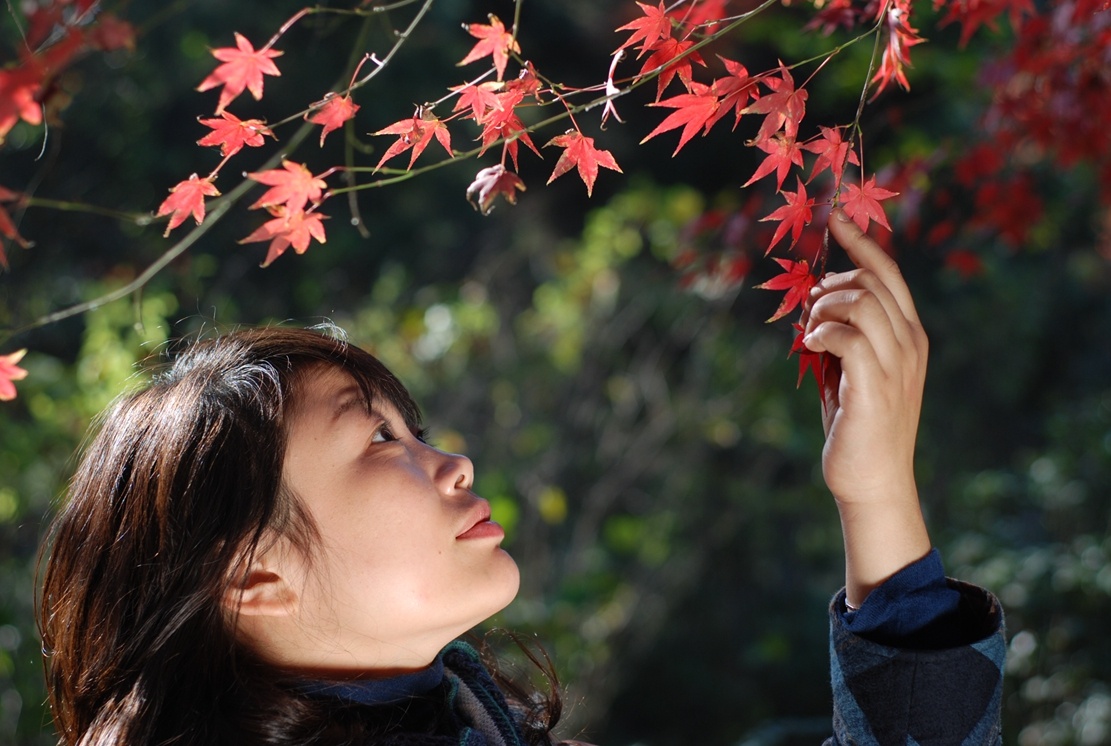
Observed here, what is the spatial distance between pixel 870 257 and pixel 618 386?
337cm

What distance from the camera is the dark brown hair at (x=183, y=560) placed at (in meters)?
1.14

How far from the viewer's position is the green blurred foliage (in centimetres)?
356

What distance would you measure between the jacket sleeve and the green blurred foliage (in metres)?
1.91

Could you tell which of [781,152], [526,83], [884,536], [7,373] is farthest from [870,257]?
[7,373]

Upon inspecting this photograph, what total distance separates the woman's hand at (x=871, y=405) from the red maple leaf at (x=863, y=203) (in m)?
0.08

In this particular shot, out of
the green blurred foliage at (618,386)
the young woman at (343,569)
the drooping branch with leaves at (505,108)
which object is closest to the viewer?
the drooping branch with leaves at (505,108)

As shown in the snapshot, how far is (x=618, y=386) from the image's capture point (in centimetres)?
448

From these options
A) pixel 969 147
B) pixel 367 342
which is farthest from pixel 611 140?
pixel 969 147

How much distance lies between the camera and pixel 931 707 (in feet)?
3.50

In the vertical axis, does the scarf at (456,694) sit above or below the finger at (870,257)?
below

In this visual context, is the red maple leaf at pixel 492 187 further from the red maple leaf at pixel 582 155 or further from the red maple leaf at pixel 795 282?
the red maple leaf at pixel 795 282

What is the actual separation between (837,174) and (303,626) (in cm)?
79

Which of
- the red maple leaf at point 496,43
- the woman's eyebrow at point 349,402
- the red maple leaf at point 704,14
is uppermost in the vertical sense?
the red maple leaf at point 496,43

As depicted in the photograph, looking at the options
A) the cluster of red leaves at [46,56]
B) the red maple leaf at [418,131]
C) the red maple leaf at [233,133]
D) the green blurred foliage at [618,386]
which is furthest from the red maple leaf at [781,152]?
the green blurred foliage at [618,386]
